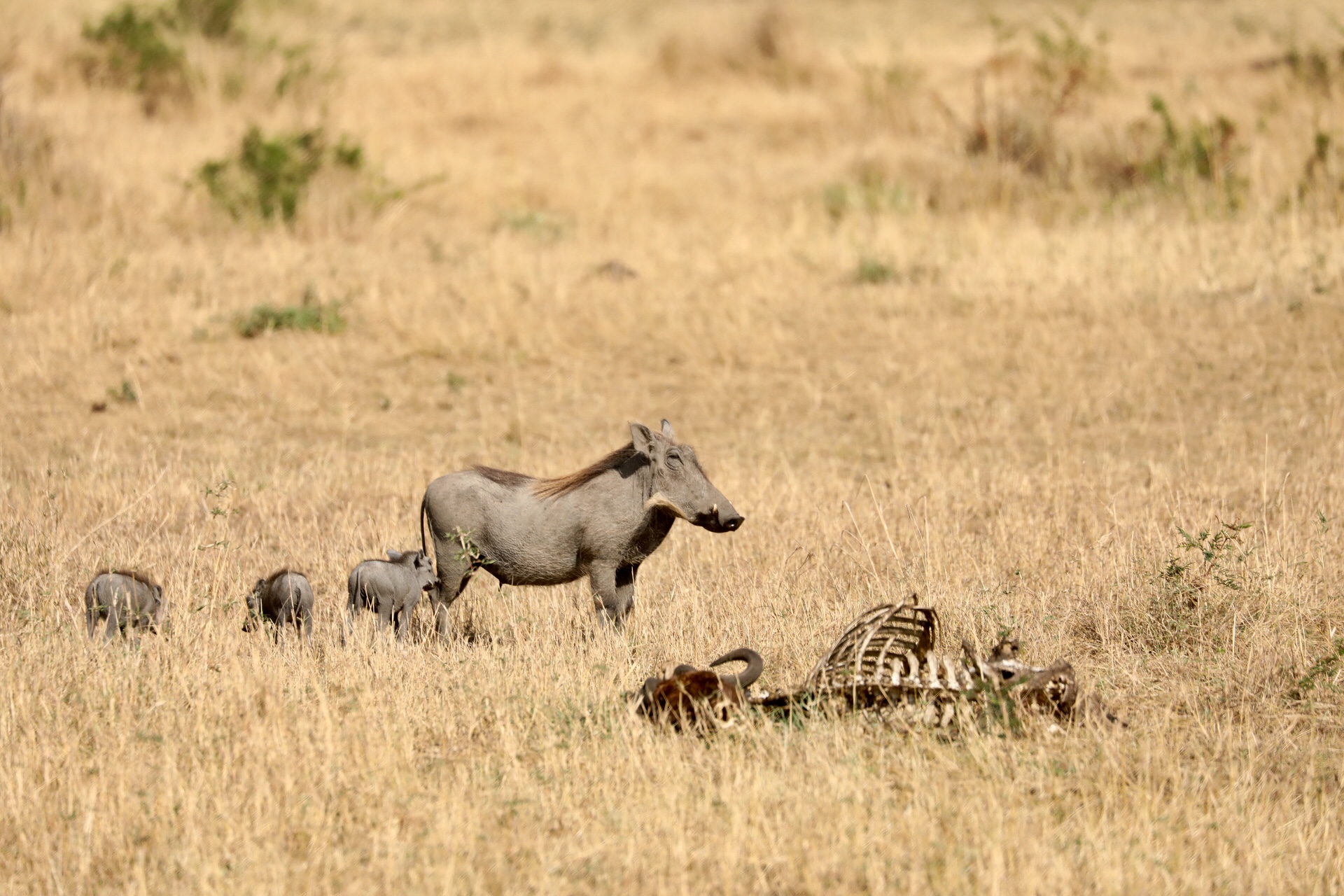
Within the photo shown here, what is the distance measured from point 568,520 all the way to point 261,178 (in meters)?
9.94

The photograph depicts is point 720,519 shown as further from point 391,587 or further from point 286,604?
point 286,604

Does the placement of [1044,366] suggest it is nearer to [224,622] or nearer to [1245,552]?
[1245,552]

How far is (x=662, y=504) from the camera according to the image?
5379mm

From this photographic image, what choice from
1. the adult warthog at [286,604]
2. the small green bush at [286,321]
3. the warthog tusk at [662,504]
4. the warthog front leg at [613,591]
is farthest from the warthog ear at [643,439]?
the small green bush at [286,321]

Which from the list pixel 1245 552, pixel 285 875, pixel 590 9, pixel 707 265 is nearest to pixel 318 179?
pixel 707 265

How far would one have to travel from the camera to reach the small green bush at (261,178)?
14.0 metres

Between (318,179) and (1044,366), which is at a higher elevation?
(318,179)

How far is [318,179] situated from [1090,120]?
29.5 feet

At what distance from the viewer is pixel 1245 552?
605 centimetres

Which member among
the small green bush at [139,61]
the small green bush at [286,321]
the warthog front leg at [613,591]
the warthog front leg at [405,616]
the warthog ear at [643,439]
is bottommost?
the warthog front leg at [405,616]

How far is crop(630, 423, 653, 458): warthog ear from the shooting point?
531 centimetres

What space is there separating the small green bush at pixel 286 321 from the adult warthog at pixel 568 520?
6057 mm

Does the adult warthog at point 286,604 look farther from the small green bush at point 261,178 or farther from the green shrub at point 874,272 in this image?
the small green bush at point 261,178

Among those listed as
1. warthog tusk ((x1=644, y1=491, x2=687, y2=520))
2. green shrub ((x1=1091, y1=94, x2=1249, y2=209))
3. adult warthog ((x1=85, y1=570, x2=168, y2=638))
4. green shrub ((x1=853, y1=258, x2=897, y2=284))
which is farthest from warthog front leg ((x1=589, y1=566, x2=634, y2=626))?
green shrub ((x1=1091, y1=94, x2=1249, y2=209))
